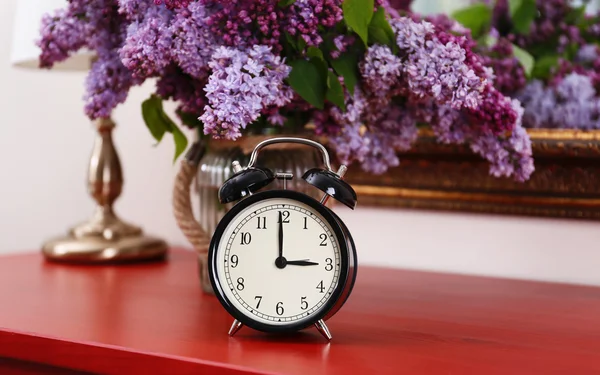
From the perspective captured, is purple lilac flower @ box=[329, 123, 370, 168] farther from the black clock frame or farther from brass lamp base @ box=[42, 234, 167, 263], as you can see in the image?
brass lamp base @ box=[42, 234, 167, 263]

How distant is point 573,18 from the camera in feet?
3.71

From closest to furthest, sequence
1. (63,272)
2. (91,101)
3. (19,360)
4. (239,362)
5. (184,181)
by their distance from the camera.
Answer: (239,362) → (19,360) → (91,101) → (184,181) → (63,272)

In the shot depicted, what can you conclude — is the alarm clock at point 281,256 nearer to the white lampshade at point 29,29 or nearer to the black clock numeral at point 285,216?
the black clock numeral at point 285,216

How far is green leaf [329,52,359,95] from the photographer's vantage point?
2.71 ft

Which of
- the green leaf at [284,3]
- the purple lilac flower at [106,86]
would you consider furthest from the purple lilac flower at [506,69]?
the purple lilac flower at [106,86]

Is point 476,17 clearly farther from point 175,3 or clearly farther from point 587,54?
point 175,3

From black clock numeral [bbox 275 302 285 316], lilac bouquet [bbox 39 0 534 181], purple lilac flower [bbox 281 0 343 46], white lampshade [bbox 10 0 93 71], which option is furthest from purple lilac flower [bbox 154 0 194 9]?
white lampshade [bbox 10 0 93 71]

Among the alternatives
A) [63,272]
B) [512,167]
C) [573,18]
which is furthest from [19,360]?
[573,18]

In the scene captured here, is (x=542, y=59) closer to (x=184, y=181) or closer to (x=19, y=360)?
(x=184, y=181)

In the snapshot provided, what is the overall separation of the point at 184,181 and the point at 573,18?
2.11 feet

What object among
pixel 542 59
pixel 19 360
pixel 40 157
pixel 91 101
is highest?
pixel 542 59

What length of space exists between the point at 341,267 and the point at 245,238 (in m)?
0.10

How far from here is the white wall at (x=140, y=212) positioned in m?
1.14

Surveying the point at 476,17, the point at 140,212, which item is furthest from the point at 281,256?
the point at 140,212
